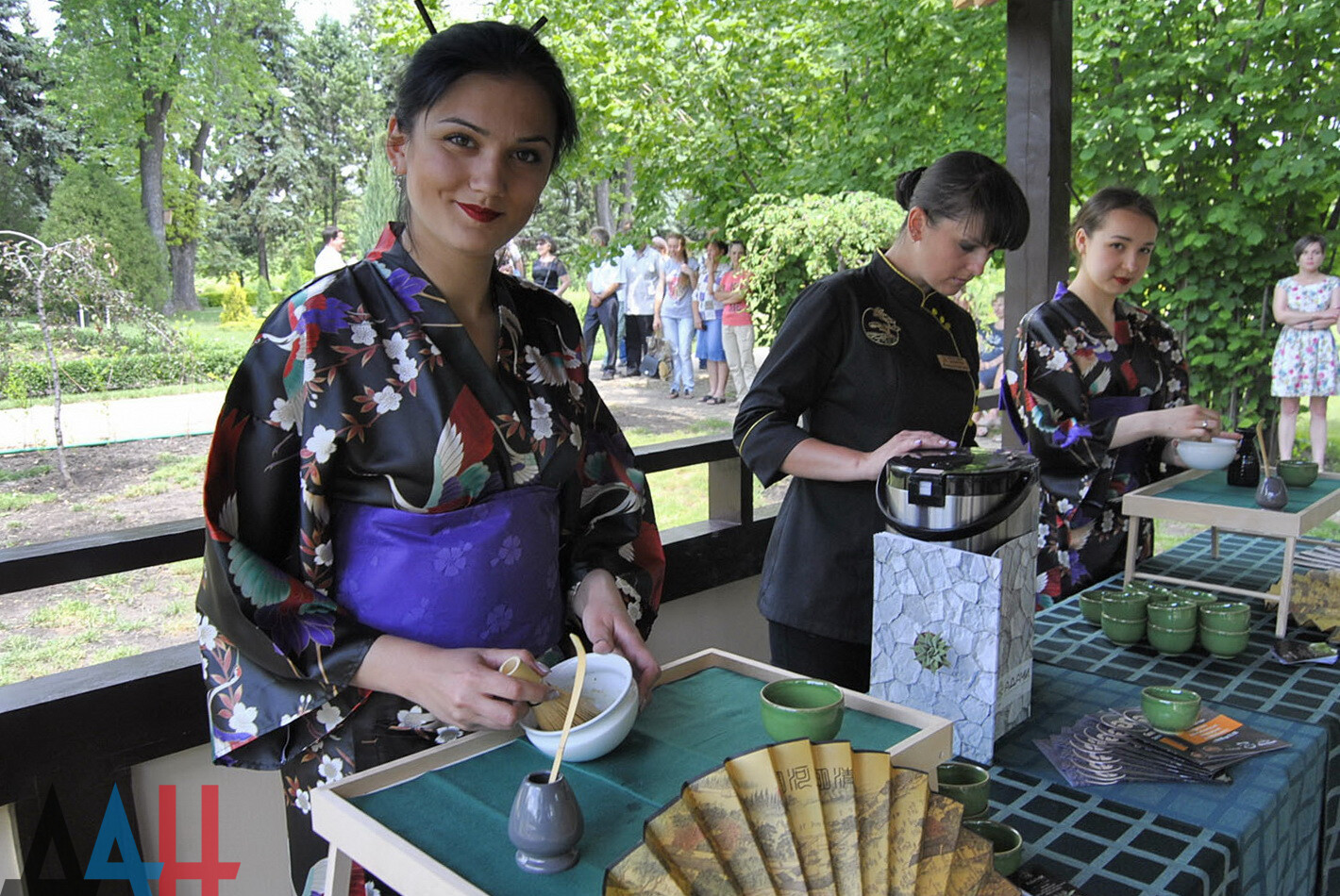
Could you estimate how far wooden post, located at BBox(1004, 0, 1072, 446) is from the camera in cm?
304

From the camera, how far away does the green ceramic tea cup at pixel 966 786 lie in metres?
1.14

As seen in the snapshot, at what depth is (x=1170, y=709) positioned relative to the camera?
4.64 feet

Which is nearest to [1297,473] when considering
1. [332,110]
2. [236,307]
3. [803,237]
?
[803,237]

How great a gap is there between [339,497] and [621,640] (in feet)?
1.28

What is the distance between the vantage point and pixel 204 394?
28.4 feet

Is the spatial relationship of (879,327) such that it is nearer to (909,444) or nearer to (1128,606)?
(909,444)

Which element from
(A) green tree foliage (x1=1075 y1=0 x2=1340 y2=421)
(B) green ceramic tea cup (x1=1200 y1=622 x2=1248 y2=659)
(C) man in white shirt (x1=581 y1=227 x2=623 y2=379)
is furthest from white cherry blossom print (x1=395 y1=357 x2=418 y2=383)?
(C) man in white shirt (x1=581 y1=227 x2=623 y2=379)

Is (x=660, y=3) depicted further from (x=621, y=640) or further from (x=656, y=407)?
(x=621, y=640)

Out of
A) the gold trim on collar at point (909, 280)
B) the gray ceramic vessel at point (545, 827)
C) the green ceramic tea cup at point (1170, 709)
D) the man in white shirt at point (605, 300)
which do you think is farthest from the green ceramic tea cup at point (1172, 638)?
the man in white shirt at point (605, 300)

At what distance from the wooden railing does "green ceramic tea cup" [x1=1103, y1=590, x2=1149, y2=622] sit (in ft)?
5.54

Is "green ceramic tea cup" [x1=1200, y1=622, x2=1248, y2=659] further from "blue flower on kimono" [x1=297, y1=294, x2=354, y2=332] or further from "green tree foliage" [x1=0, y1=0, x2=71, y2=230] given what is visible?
"green tree foliage" [x1=0, y1=0, x2=71, y2=230]

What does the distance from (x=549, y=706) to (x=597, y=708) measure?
7 cm

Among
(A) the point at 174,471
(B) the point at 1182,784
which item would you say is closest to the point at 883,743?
(B) the point at 1182,784

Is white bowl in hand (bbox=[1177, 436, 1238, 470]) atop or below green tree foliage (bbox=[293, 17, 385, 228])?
below
